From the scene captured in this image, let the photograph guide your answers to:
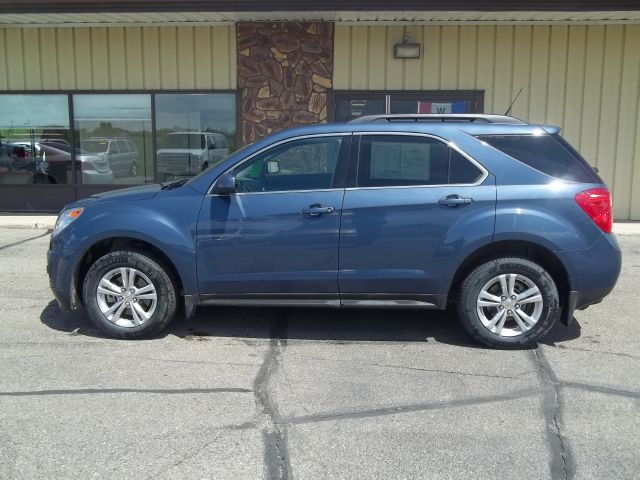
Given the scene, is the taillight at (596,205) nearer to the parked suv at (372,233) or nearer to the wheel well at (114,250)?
the parked suv at (372,233)

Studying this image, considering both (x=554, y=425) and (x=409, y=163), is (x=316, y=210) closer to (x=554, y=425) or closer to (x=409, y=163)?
(x=409, y=163)

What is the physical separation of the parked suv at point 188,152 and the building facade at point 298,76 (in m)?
0.02

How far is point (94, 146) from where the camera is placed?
39.0 feet

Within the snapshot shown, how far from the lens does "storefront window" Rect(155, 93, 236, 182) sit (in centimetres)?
1141

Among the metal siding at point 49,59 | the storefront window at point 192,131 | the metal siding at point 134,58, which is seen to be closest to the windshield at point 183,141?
the storefront window at point 192,131

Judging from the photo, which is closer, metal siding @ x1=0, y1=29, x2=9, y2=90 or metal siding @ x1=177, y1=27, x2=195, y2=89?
metal siding @ x1=177, y1=27, x2=195, y2=89

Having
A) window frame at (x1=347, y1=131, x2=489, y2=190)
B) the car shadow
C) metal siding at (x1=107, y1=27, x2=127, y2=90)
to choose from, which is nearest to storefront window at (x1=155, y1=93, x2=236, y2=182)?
metal siding at (x1=107, y1=27, x2=127, y2=90)

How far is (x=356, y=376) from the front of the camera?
4453mm

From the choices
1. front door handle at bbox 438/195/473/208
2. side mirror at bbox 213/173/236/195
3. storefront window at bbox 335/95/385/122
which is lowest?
front door handle at bbox 438/195/473/208

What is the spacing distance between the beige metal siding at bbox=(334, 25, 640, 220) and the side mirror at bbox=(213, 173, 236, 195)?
6571 mm

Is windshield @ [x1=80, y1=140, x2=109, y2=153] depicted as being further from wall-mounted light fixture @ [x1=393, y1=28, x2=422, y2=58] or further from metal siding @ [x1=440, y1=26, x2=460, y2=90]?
metal siding @ [x1=440, y1=26, x2=460, y2=90]

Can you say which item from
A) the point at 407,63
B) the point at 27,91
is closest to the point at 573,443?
the point at 407,63

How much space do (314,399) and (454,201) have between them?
1.90 meters

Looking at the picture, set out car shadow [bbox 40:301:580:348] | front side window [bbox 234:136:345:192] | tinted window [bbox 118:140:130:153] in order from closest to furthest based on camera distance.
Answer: front side window [bbox 234:136:345:192], car shadow [bbox 40:301:580:348], tinted window [bbox 118:140:130:153]
